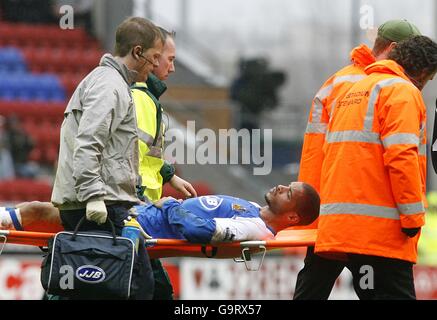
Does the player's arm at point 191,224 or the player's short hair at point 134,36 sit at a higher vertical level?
the player's short hair at point 134,36

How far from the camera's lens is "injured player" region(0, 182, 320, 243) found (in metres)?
5.83

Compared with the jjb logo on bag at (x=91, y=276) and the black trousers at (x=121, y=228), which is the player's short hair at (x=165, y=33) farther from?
the jjb logo on bag at (x=91, y=276)

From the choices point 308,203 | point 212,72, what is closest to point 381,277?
point 308,203

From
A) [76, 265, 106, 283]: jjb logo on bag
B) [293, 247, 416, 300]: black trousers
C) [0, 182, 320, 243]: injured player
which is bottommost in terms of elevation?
[293, 247, 416, 300]: black trousers

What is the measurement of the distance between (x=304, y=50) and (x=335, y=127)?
1252cm

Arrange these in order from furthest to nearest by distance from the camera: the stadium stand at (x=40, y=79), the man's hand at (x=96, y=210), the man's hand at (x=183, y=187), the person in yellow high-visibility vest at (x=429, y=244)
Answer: the stadium stand at (x=40, y=79)
the person in yellow high-visibility vest at (x=429, y=244)
the man's hand at (x=183, y=187)
the man's hand at (x=96, y=210)

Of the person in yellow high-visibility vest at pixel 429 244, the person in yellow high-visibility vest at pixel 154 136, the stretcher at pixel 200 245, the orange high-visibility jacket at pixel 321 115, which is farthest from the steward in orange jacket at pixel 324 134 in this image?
the person in yellow high-visibility vest at pixel 429 244

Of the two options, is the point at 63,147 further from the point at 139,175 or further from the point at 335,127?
the point at 335,127

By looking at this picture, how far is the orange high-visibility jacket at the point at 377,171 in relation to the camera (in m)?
5.43

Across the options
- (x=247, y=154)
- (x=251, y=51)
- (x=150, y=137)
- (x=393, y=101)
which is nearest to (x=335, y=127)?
(x=393, y=101)

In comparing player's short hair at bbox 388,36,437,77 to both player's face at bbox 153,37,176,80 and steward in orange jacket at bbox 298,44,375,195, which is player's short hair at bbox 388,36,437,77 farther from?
player's face at bbox 153,37,176,80

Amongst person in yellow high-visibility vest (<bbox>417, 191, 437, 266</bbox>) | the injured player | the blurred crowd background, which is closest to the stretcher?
the injured player

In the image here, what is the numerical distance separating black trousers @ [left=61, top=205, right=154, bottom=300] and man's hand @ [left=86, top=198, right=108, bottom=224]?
0.53 ft

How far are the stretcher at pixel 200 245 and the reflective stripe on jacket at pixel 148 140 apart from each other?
0.39 meters
